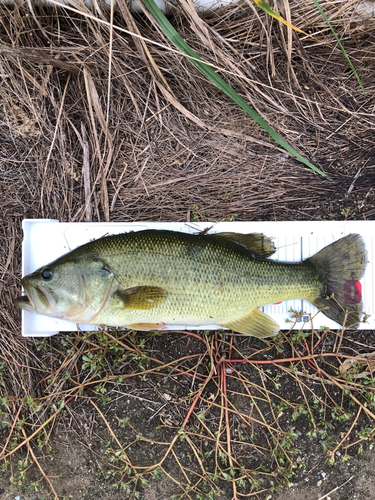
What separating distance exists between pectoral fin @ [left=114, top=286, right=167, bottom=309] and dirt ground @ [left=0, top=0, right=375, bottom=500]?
2.00 ft

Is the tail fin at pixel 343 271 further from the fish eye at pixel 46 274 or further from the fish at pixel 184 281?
the fish eye at pixel 46 274

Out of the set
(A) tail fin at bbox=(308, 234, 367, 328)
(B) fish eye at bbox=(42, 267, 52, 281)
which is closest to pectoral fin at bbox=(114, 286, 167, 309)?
(B) fish eye at bbox=(42, 267, 52, 281)

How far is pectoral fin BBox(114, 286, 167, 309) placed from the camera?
228 cm

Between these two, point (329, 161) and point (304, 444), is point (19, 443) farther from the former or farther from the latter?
point (329, 161)

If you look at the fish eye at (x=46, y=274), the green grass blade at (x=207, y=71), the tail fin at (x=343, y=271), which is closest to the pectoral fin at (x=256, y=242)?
the tail fin at (x=343, y=271)

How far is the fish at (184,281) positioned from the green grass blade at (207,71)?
0.81 m

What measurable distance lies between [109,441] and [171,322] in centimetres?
120

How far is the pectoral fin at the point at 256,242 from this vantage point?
98.8 inches

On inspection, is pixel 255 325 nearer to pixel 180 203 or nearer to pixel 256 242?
pixel 256 242

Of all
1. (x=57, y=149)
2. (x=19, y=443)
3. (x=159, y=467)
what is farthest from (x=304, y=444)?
(x=57, y=149)

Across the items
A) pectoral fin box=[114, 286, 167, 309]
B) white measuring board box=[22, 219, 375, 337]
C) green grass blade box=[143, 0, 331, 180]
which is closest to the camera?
pectoral fin box=[114, 286, 167, 309]

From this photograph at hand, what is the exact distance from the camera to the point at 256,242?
2.53 m

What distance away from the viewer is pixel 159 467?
278cm

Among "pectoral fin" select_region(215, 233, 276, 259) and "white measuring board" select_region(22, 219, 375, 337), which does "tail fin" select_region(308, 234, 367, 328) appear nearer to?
"white measuring board" select_region(22, 219, 375, 337)
